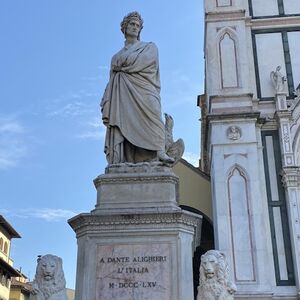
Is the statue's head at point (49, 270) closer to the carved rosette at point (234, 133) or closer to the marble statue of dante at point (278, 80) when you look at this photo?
the carved rosette at point (234, 133)

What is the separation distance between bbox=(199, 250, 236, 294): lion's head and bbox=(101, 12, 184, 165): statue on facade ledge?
5.58 ft

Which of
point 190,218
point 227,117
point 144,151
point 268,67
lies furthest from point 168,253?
point 268,67

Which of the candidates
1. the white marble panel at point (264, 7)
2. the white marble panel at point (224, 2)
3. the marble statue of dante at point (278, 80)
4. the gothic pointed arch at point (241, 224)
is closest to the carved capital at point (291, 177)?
the gothic pointed arch at point (241, 224)

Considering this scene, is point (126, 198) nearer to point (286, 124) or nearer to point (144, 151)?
point (144, 151)

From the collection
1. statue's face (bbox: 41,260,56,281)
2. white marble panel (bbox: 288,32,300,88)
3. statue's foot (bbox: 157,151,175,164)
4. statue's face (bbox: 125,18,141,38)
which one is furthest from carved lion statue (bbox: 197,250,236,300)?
white marble panel (bbox: 288,32,300,88)

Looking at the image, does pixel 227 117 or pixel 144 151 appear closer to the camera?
pixel 144 151

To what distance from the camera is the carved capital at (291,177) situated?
1544 centimetres

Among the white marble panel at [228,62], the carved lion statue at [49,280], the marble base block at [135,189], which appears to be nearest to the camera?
the carved lion statue at [49,280]

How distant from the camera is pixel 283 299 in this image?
1438 cm

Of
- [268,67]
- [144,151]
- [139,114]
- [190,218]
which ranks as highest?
[268,67]

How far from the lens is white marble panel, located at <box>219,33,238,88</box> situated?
16844mm

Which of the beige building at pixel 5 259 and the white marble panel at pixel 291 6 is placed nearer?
the white marble panel at pixel 291 6

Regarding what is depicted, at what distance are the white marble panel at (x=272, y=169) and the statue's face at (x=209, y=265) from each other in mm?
9242

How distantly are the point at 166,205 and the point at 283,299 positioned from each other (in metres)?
8.25
